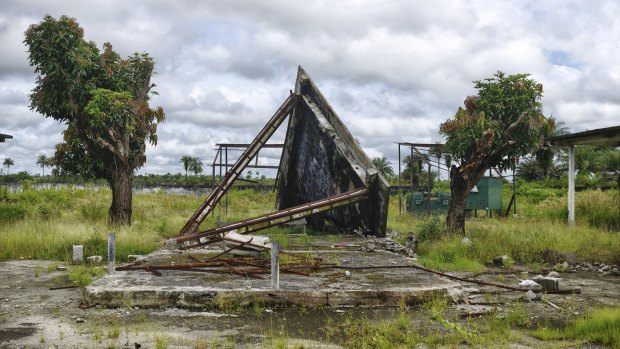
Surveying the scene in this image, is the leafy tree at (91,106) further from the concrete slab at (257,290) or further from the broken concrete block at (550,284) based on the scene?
the broken concrete block at (550,284)

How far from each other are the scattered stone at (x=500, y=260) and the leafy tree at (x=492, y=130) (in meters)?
2.55

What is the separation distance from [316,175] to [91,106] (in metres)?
6.04

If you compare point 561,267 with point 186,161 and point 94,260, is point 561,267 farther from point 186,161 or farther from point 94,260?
point 186,161

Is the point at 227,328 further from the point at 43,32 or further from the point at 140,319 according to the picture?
the point at 43,32

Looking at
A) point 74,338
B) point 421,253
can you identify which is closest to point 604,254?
point 421,253

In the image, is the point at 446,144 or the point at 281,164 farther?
the point at 281,164

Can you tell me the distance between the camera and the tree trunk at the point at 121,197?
15.4m

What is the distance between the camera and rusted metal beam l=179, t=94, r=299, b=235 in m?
13.0

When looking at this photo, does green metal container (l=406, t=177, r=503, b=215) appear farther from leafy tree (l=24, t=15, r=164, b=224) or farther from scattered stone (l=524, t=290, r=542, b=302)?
scattered stone (l=524, t=290, r=542, b=302)

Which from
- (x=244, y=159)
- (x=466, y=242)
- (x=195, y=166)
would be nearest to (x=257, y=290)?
(x=466, y=242)

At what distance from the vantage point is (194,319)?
627cm

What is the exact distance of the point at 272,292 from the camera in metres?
6.79

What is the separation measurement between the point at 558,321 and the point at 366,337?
243 centimetres

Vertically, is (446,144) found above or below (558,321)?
above
